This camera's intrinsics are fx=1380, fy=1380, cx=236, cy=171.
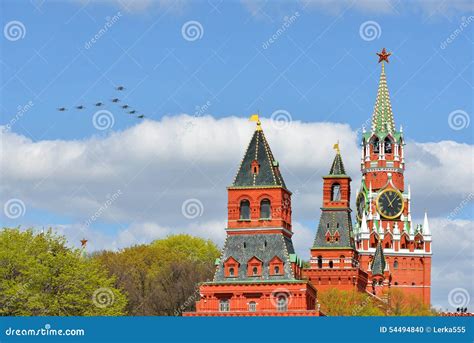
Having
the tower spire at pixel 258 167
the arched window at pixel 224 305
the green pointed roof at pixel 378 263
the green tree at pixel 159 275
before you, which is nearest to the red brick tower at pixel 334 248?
the green tree at pixel 159 275

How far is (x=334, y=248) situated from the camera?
15550 centimetres

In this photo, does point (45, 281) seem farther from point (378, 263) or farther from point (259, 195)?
point (378, 263)

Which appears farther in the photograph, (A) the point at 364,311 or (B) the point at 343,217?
(B) the point at 343,217

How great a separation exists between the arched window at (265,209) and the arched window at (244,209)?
116 centimetres

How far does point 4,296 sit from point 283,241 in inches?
1101

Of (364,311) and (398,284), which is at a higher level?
(398,284)

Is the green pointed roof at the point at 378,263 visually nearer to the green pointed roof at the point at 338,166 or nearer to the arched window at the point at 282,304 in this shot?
the green pointed roof at the point at 338,166

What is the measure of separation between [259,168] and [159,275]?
38440 mm

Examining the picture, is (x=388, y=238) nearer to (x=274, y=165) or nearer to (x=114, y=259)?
(x=114, y=259)

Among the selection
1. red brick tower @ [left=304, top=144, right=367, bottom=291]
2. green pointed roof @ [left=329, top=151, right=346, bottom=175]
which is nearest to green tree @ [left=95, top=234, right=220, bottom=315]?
red brick tower @ [left=304, top=144, right=367, bottom=291]

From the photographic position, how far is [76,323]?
2904 inches

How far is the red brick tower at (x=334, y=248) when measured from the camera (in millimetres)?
154250

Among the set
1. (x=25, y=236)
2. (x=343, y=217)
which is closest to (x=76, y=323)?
(x=25, y=236)

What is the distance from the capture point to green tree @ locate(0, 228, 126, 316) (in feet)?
323
